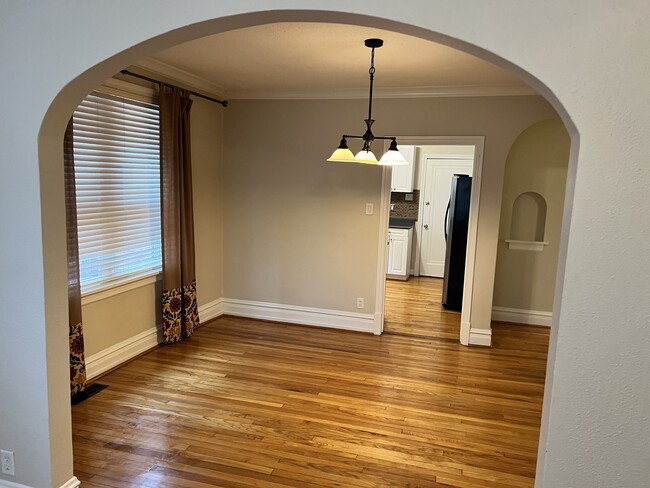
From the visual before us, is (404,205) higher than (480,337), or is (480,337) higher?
(404,205)

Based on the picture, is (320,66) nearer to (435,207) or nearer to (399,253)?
Answer: (399,253)

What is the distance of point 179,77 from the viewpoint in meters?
4.16

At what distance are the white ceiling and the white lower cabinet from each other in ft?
10.3

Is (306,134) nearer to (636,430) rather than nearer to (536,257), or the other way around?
(536,257)

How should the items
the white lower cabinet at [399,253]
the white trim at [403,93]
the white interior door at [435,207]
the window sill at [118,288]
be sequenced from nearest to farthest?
the window sill at [118,288]
the white trim at [403,93]
the white lower cabinet at [399,253]
the white interior door at [435,207]

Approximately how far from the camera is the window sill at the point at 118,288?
138 inches

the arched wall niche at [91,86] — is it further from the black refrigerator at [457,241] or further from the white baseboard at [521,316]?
the black refrigerator at [457,241]

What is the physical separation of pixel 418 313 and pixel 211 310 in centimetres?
248

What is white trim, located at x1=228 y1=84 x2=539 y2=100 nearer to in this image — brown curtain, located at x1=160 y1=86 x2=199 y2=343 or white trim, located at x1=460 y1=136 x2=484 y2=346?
white trim, located at x1=460 y1=136 x2=484 y2=346

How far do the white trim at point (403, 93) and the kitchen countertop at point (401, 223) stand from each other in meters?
2.99

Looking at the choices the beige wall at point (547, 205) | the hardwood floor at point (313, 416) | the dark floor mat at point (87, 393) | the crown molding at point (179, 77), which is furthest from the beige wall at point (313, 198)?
the dark floor mat at point (87, 393)

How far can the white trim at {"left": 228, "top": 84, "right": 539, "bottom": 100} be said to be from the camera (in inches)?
168

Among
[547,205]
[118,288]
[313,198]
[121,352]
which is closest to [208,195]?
[313,198]

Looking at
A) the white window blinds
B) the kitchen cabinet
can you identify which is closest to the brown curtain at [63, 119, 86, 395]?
the white window blinds
